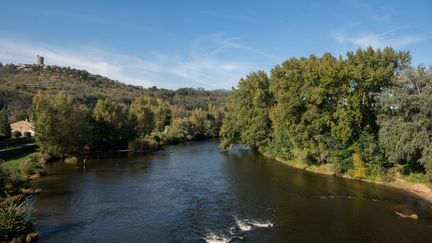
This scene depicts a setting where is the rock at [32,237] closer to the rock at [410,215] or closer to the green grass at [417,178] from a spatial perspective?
the rock at [410,215]

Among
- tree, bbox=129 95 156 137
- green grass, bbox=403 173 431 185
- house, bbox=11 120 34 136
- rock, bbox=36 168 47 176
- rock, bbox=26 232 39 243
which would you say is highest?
tree, bbox=129 95 156 137

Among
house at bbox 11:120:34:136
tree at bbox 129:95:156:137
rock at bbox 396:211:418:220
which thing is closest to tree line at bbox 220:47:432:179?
rock at bbox 396:211:418:220

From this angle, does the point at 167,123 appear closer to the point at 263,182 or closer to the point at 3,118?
the point at 3,118

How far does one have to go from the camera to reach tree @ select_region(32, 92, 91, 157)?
192 ft

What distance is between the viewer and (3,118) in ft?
226

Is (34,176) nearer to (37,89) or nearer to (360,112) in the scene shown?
(360,112)

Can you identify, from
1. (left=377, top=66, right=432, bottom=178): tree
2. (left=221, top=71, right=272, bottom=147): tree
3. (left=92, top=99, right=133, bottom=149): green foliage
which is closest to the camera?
(left=377, top=66, right=432, bottom=178): tree

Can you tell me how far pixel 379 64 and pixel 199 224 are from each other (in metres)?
32.8

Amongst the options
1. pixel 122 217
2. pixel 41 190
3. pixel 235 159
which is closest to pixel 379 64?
pixel 235 159

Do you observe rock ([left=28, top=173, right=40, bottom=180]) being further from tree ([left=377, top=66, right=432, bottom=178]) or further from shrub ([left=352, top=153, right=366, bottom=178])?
tree ([left=377, top=66, right=432, bottom=178])

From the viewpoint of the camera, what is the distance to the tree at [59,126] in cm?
5841

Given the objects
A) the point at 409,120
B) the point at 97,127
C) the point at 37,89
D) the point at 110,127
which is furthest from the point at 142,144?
the point at 37,89

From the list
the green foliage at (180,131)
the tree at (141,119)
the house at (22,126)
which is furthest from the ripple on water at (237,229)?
the house at (22,126)

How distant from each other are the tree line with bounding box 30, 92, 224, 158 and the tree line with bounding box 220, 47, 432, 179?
36.8 meters
